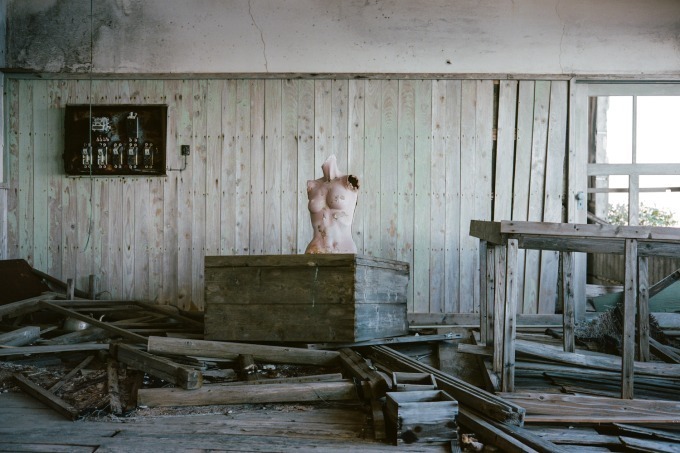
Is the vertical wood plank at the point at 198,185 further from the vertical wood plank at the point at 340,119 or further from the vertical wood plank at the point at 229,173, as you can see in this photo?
the vertical wood plank at the point at 340,119

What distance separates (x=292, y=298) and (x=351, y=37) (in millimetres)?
3235

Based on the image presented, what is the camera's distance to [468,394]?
313 cm

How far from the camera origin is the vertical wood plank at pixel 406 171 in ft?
19.2

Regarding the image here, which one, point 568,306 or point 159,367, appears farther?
point 568,306

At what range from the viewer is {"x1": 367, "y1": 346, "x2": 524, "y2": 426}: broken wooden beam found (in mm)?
2904

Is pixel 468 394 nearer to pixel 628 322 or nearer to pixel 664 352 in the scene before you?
pixel 628 322

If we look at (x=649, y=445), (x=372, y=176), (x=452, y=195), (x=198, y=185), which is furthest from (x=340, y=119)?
(x=649, y=445)

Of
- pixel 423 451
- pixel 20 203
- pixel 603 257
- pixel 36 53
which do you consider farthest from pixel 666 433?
pixel 36 53

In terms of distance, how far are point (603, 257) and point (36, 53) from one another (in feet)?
25.9

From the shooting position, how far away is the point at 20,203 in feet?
19.4

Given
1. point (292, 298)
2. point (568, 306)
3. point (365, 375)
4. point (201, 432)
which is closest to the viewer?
point (201, 432)

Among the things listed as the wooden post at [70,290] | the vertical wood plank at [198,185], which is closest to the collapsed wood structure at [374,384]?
the wooden post at [70,290]

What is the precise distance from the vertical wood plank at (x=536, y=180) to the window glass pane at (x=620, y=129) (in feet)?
2.69

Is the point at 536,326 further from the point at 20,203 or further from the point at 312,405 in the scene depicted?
the point at 20,203
